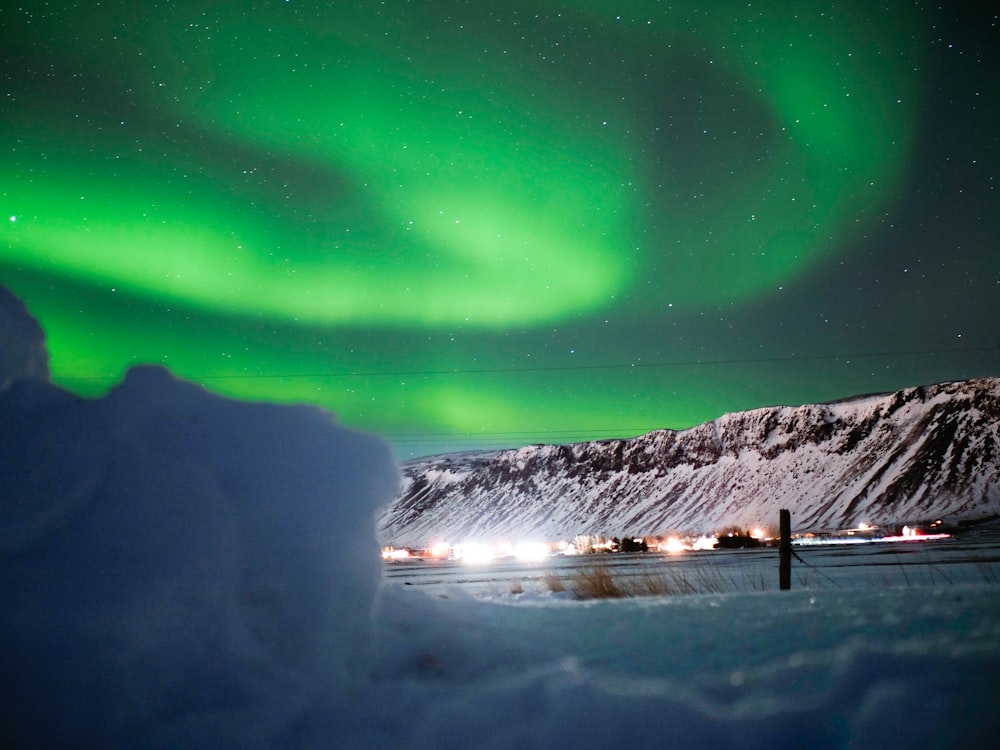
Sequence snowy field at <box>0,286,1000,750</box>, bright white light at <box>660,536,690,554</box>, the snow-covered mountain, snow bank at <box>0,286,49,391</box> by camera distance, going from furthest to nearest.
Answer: the snow-covered mountain, bright white light at <box>660,536,690,554</box>, snow bank at <box>0,286,49,391</box>, snowy field at <box>0,286,1000,750</box>

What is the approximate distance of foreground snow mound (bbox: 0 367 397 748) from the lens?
2441 millimetres

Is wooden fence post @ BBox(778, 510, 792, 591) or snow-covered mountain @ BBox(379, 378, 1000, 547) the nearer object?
wooden fence post @ BBox(778, 510, 792, 591)

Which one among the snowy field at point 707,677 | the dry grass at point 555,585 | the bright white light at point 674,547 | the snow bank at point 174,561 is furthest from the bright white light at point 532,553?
the snow bank at point 174,561

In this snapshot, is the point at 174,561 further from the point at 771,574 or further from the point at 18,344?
the point at 771,574

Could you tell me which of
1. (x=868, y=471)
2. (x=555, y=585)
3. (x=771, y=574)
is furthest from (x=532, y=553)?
(x=868, y=471)

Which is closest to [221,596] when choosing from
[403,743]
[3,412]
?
[403,743]

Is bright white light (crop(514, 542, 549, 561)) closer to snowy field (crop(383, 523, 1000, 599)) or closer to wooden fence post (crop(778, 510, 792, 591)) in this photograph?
snowy field (crop(383, 523, 1000, 599))

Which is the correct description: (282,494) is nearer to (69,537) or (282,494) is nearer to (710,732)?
(69,537)

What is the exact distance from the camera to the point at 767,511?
169375 millimetres

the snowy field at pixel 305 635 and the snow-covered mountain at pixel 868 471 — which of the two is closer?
the snowy field at pixel 305 635

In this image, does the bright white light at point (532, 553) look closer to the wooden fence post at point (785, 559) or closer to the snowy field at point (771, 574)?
the snowy field at point (771, 574)

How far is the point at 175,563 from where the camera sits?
2764 millimetres

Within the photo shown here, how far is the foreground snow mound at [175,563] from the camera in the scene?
2.44 meters

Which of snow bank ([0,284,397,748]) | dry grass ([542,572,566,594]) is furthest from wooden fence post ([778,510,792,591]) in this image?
snow bank ([0,284,397,748])
